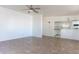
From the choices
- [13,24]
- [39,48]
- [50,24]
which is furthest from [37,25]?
[39,48]

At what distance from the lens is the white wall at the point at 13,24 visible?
7.58 metres

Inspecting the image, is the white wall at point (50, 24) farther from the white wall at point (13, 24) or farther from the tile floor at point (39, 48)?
the tile floor at point (39, 48)

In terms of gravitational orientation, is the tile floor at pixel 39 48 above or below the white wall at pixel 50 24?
below

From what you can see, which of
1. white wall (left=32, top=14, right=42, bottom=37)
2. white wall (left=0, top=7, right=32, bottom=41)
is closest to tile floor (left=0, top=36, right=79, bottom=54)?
white wall (left=0, top=7, right=32, bottom=41)

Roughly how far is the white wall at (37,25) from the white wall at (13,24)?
1.29 feet

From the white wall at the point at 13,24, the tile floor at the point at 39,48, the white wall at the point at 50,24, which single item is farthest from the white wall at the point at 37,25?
the tile floor at the point at 39,48

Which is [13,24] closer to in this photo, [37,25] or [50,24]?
[37,25]

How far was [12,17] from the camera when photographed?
332 inches

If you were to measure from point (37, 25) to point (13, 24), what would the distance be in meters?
2.66

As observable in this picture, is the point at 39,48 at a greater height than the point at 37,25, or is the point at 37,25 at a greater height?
the point at 37,25

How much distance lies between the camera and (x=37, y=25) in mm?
10500
